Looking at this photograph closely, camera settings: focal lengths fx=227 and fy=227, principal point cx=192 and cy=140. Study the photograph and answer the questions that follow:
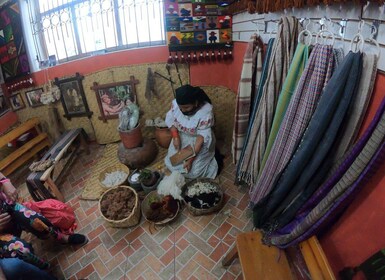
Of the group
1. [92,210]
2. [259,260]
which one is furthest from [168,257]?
[92,210]

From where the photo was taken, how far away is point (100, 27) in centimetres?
293

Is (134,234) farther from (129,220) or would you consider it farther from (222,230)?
(222,230)

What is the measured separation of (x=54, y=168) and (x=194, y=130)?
181 centimetres

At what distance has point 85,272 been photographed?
6.10ft

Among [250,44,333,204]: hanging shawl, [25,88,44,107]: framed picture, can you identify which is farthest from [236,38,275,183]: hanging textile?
[25,88,44,107]: framed picture

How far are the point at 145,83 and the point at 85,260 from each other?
7.18 feet

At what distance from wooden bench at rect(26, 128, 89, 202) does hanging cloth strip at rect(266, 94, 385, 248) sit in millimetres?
2291

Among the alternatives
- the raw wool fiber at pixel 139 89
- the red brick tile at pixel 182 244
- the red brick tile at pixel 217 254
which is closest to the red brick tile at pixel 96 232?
the red brick tile at pixel 182 244

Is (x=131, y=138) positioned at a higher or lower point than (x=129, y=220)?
higher

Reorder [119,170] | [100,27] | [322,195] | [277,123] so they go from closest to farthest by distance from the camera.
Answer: [322,195], [277,123], [119,170], [100,27]

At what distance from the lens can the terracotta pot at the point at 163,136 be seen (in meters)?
3.11

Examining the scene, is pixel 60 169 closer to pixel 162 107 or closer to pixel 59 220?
pixel 59 220

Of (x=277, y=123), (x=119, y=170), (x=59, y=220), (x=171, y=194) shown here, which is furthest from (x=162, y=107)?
(x=277, y=123)

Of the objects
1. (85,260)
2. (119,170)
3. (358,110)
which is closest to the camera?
(358,110)
